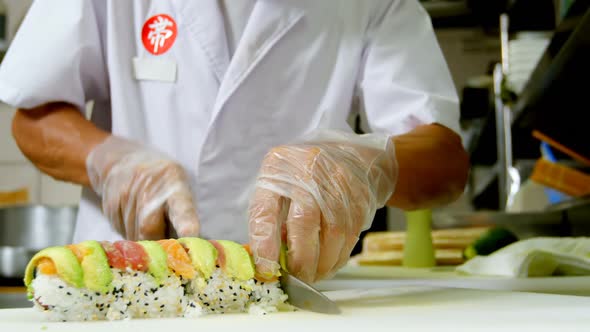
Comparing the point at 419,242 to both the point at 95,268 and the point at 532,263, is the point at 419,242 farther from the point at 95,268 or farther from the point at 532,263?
the point at 95,268

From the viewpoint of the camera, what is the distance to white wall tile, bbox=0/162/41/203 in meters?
3.24

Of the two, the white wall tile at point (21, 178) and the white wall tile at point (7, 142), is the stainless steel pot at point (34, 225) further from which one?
the white wall tile at point (7, 142)

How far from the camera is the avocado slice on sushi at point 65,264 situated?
0.85 metres

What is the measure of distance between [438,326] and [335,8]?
3.30ft

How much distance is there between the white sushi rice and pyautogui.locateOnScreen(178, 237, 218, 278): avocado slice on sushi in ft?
0.05

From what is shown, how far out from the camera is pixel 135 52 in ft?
5.04

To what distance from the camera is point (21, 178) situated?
3.26 meters

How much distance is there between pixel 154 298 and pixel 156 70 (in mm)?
711

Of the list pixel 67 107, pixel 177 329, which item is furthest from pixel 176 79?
pixel 177 329

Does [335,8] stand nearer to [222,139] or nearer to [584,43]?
[222,139]

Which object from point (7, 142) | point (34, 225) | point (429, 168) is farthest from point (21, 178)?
point (429, 168)

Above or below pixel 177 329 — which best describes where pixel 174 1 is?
above

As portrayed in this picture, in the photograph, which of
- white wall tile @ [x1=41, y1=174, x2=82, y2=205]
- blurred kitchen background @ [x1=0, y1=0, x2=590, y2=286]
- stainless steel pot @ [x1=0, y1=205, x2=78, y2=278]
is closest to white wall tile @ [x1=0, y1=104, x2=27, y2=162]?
blurred kitchen background @ [x1=0, y1=0, x2=590, y2=286]

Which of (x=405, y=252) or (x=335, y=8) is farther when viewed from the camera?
(x=405, y=252)
